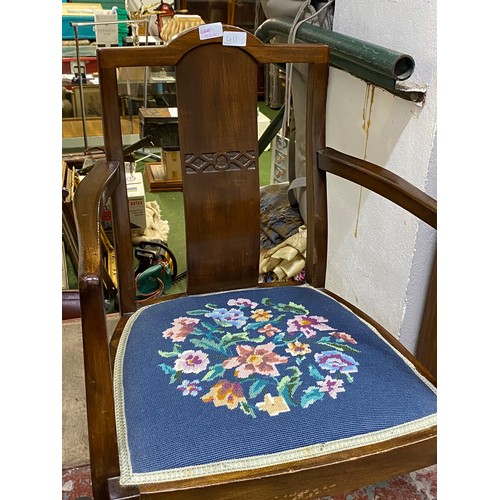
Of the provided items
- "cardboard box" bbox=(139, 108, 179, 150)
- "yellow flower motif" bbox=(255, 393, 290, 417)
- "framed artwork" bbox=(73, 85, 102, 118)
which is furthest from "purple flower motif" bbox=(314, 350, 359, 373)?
"framed artwork" bbox=(73, 85, 102, 118)

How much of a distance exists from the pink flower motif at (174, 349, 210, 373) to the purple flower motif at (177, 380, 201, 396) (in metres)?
0.03

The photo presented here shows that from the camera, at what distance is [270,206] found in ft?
6.61

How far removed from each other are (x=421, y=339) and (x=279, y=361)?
1.82 feet

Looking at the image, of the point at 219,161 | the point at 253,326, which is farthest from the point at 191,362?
the point at 219,161

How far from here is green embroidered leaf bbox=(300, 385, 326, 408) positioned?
775 millimetres

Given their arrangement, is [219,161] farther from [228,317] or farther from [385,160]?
[385,160]

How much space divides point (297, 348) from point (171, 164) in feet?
7.52

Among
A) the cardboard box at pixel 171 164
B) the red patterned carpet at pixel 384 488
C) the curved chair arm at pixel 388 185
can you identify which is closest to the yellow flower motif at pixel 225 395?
the curved chair arm at pixel 388 185

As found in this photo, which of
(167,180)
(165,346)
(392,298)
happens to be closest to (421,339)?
(392,298)

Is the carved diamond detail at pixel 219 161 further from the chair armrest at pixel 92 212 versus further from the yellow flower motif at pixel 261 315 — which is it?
the yellow flower motif at pixel 261 315

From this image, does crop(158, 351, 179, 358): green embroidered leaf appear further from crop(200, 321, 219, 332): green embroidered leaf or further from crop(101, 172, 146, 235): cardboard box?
crop(101, 172, 146, 235): cardboard box

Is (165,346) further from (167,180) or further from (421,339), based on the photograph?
(167,180)

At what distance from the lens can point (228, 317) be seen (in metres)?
0.98

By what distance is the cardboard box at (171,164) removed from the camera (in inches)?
118
